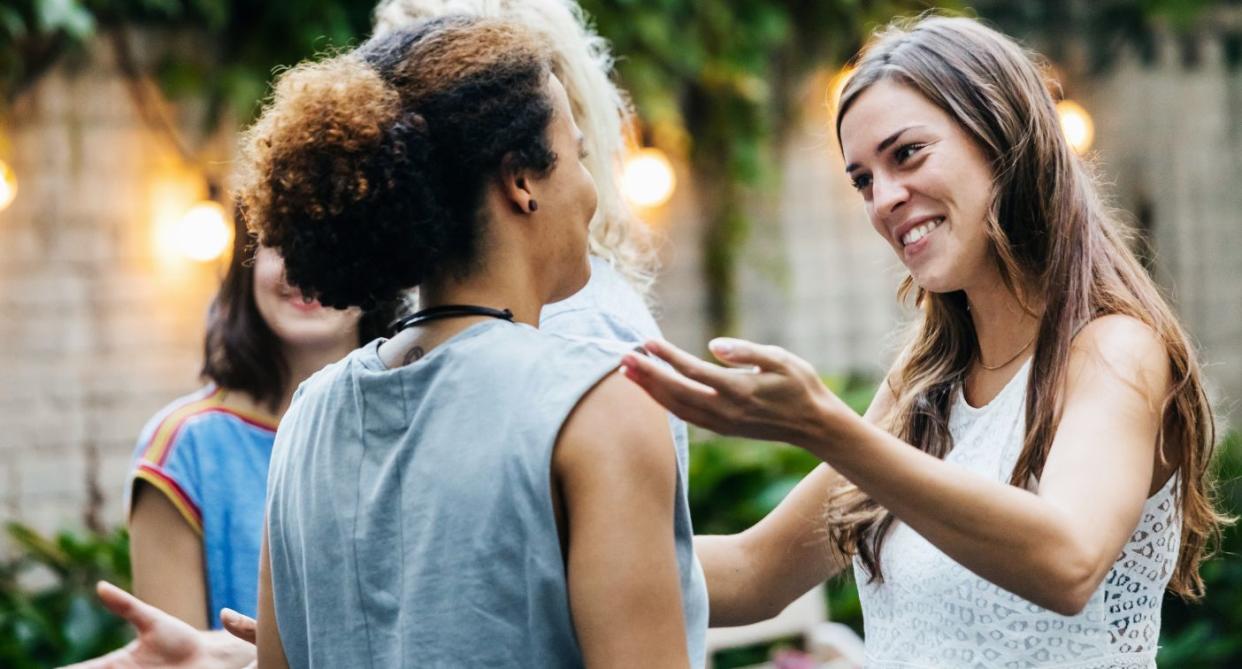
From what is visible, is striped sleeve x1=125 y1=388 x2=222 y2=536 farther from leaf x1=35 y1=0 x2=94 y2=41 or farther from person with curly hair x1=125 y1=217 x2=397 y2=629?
leaf x1=35 y1=0 x2=94 y2=41

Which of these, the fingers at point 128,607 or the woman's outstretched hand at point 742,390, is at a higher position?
the woman's outstretched hand at point 742,390

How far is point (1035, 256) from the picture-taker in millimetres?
1997

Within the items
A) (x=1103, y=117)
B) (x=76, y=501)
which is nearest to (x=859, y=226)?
(x=1103, y=117)

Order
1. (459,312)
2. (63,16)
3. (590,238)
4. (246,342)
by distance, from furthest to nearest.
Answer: (63,16), (246,342), (590,238), (459,312)

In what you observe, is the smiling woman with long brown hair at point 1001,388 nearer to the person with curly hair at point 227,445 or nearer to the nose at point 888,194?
the nose at point 888,194

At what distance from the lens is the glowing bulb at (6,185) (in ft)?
16.6

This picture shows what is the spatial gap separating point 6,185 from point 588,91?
11.6ft

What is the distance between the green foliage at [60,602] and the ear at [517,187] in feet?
10.9

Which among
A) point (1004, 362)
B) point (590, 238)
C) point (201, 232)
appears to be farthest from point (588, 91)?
point (201, 232)

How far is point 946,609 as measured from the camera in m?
1.93

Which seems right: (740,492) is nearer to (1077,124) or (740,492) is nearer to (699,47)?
(699,47)

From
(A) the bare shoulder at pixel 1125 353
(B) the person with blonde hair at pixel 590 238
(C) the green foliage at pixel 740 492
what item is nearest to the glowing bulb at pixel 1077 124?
(C) the green foliage at pixel 740 492

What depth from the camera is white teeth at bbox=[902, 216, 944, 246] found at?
1985 millimetres

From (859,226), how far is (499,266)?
5632 millimetres
